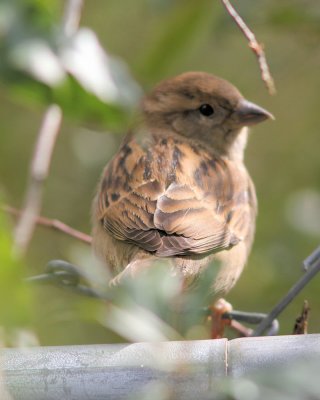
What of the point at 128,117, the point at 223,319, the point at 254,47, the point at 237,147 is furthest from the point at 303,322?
the point at 237,147

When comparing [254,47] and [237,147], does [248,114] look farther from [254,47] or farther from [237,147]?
[254,47]

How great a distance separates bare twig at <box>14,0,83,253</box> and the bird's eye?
1.72 metres

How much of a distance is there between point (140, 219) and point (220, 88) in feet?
3.39

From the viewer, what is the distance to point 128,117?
1268mm

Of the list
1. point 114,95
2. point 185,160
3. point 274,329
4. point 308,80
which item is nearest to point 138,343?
point 114,95

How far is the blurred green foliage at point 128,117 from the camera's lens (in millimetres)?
1222

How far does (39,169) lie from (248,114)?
76.0 inches

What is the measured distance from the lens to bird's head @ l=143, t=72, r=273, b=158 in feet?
13.4

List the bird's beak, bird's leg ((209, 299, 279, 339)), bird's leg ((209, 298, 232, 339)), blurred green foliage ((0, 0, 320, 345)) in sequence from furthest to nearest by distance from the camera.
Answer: the bird's beak
bird's leg ((209, 298, 232, 339))
bird's leg ((209, 299, 279, 339))
blurred green foliage ((0, 0, 320, 345))

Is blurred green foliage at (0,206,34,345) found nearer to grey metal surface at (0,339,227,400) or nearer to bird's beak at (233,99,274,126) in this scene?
grey metal surface at (0,339,227,400)

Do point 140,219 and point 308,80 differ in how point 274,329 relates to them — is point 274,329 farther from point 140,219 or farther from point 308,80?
point 308,80

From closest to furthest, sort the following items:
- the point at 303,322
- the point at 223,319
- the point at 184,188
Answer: the point at 303,322 → the point at 223,319 → the point at 184,188

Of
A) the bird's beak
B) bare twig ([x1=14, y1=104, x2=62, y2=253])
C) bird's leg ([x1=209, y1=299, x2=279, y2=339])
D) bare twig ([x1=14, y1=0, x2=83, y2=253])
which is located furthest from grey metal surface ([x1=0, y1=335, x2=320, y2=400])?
the bird's beak

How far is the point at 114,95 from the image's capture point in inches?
50.0
